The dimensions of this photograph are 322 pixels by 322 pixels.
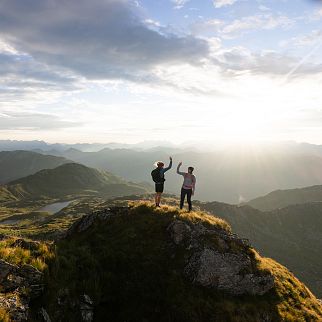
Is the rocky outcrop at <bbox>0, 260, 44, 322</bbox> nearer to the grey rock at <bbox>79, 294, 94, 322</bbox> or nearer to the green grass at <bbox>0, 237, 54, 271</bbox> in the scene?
the green grass at <bbox>0, 237, 54, 271</bbox>

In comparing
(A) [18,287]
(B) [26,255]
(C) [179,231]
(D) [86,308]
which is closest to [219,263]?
(C) [179,231]

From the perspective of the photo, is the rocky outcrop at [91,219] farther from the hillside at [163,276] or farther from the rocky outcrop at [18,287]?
the rocky outcrop at [18,287]

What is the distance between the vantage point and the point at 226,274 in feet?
64.4

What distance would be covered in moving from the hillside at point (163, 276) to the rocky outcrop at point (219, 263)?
61 mm

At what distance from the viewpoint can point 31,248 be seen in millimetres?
17859

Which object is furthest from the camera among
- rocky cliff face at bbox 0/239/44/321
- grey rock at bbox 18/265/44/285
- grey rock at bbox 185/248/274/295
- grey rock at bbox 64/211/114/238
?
grey rock at bbox 64/211/114/238

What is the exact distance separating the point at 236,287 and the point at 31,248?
12.5 metres

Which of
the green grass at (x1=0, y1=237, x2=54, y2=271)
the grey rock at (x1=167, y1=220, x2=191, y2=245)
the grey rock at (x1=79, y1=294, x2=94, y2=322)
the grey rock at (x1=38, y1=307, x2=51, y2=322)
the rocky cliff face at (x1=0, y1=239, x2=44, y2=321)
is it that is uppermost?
the grey rock at (x1=167, y1=220, x2=191, y2=245)

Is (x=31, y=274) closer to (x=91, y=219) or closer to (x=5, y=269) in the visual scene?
(x=5, y=269)

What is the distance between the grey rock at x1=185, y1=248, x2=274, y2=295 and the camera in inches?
747

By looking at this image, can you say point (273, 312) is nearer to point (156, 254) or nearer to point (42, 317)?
point (156, 254)

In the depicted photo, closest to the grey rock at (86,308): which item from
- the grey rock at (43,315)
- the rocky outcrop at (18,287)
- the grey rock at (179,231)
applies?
the grey rock at (43,315)

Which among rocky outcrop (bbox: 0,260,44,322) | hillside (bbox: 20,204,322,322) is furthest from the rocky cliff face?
hillside (bbox: 20,204,322,322)

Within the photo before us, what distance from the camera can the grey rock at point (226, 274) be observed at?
1898 cm
